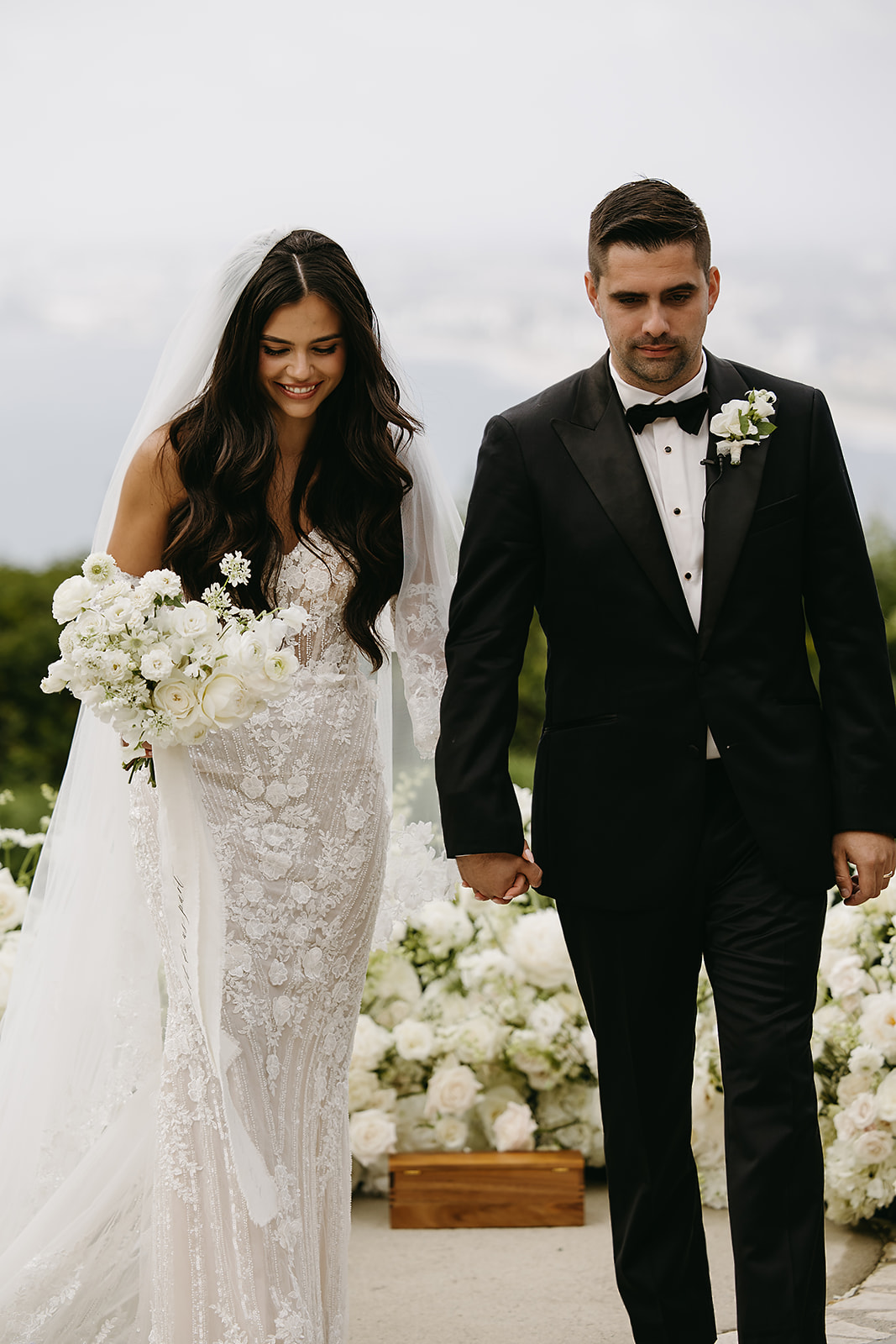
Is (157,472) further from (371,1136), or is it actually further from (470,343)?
(470,343)

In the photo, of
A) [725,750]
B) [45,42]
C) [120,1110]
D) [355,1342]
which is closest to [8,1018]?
[120,1110]

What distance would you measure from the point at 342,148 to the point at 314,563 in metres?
6.28

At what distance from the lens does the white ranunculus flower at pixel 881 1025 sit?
4086 mm

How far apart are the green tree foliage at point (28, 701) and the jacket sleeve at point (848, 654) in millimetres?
6038

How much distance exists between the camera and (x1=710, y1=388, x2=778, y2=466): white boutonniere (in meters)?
2.86

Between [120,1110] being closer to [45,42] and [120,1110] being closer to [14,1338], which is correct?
[14,1338]

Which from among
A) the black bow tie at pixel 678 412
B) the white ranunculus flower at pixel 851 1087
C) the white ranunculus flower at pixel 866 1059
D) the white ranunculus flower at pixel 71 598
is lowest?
the white ranunculus flower at pixel 851 1087

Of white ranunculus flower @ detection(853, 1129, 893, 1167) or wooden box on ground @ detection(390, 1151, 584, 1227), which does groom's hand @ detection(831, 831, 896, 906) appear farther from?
wooden box on ground @ detection(390, 1151, 584, 1227)

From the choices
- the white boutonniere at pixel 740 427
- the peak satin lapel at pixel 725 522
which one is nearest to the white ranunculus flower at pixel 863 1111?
the peak satin lapel at pixel 725 522

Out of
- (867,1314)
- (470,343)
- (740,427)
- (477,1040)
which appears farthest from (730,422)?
(470,343)

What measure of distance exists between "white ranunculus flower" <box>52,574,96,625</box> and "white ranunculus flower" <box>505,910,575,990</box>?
2.51m

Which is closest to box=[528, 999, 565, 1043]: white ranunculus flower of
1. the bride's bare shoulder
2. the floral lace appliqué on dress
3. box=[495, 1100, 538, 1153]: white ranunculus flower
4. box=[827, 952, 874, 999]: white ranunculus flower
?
box=[495, 1100, 538, 1153]: white ranunculus flower

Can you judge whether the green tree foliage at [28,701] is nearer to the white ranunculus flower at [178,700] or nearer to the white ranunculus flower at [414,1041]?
the white ranunculus flower at [414,1041]

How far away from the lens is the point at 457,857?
116 inches
